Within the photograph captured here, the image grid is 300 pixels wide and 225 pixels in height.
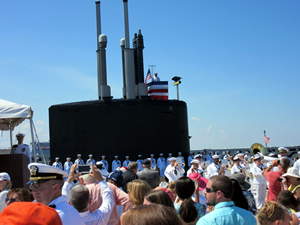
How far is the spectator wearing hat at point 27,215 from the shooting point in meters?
1.69

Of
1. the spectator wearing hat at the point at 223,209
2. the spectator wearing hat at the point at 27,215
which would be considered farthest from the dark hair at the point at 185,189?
the spectator wearing hat at the point at 27,215

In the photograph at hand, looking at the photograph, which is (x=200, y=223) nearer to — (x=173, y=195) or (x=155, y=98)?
(x=173, y=195)

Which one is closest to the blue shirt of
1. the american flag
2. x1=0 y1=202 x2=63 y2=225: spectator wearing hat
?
x1=0 y1=202 x2=63 y2=225: spectator wearing hat

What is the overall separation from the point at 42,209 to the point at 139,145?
43.2 feet

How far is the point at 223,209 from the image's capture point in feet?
9.55

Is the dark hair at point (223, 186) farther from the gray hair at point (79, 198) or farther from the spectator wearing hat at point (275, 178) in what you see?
the spectator wearing hat at point (275, 178)

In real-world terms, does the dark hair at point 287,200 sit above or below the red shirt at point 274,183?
above

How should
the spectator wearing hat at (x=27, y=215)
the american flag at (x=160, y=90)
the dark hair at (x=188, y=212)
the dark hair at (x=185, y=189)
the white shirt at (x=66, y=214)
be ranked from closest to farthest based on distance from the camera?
the spectator wearing hat at (x=27, y=215) < the white shirt at (x=66, y=214) < the dark hair at (x=188, y=212) < the dark hair at (x=185, y=189) < the american flag at (x=160, y=90)

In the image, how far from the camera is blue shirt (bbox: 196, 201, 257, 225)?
281cm

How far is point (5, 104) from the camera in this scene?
7.94 meters

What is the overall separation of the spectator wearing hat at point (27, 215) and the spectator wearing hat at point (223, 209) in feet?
4.78

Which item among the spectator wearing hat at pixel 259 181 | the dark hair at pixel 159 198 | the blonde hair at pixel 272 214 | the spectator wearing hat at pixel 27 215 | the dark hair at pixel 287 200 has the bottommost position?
the spectator wearing hat at pixel 259 181

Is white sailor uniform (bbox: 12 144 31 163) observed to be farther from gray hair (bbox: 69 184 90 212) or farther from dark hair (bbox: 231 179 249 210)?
dark hair (bbox: 231 179 249 210)

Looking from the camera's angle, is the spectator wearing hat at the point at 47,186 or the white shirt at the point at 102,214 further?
the white shirt at the point at 102,214
